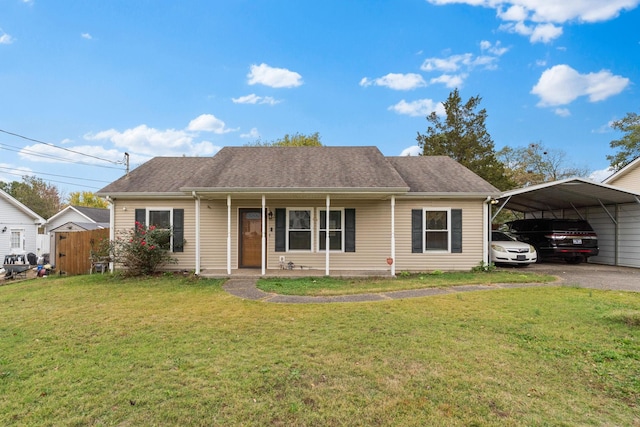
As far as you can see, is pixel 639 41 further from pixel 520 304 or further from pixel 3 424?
pixel 3 424

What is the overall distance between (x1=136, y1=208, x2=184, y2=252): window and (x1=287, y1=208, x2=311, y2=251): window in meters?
3.59

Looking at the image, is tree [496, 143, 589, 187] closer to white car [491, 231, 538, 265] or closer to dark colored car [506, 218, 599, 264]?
dark colored car [506, 218, 599, 264]

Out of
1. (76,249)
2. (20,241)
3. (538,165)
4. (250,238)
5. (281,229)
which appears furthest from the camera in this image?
(538,165)

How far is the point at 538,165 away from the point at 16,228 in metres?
42.6

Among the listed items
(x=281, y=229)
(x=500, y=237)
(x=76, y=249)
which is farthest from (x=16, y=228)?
(x=500, y=237)

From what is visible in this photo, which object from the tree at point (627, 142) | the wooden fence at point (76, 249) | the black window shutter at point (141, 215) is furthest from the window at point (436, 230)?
the tree at point (627, 142)

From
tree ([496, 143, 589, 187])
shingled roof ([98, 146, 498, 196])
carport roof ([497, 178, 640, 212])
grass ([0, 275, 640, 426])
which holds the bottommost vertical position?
grass ([0, 275, 640, 426])

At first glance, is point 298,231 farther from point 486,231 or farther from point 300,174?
point 486,231

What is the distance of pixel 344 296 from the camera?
6598mm

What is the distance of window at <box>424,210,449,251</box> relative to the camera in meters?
9.90

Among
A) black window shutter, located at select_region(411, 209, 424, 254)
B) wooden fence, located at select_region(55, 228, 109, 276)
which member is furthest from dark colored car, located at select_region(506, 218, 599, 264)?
wooden fence, located at select_region(55, 228, 109, 276)

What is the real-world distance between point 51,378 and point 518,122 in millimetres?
29855

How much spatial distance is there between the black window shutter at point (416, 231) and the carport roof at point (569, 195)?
2.94m

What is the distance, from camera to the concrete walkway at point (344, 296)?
6254 millimetres
